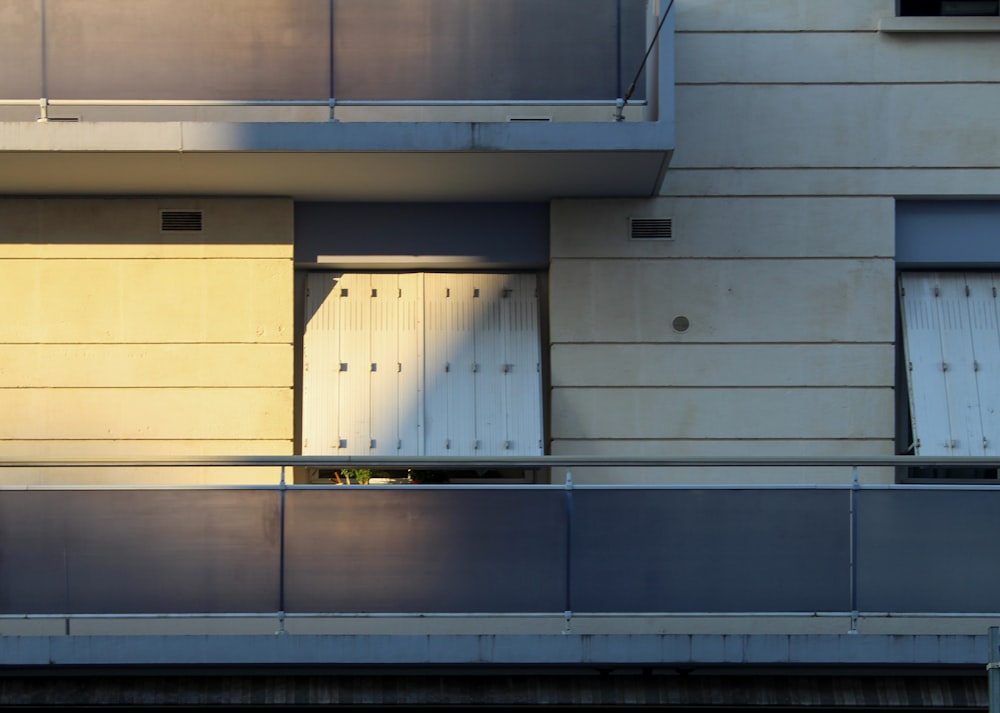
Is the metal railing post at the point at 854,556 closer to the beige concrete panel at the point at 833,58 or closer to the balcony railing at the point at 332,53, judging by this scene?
the balcony railing at the point at 332,53

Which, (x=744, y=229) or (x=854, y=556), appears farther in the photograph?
(x=744, y=229)

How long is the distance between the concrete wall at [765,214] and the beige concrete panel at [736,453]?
0.07 metres

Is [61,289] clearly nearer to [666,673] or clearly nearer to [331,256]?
[331,256]

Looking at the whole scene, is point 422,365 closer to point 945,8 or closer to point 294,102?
point 294,102

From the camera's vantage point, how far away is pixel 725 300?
444 inches

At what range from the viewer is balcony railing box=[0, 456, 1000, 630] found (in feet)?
28.2

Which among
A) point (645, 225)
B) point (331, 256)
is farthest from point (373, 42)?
point (645, 225)

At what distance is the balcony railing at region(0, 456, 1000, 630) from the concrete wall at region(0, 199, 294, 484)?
7.95 ft

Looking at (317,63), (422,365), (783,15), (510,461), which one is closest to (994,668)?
(510,461)

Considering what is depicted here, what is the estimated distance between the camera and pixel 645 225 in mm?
11352

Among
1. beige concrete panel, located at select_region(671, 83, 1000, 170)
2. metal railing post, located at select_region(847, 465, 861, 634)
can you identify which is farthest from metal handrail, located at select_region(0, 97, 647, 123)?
metal railing post, located at select_region(847, 465, 861, 634)

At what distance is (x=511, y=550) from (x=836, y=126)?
4.76 meters

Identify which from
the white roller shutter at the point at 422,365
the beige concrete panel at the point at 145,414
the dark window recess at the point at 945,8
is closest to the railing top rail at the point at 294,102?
the white roller shutter at the point at 422,365

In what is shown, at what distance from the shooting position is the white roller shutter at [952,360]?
1100cm
